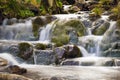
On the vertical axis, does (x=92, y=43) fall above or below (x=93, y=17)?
below

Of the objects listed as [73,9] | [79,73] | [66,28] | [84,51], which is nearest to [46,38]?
[66,28]

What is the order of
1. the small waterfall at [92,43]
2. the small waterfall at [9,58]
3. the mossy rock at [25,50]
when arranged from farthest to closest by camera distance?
the small waterfall at [92,43] < the mossy rock at [25,50] < the small waterfall at [9,58]

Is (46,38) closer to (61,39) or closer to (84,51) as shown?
(61,39)

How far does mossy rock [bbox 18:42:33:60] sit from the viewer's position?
15.0 metres

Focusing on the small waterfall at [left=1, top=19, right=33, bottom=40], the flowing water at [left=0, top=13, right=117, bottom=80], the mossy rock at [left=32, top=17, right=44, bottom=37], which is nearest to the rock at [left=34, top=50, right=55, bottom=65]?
the flowing water at [left=0, top=13, right=117, bottom=80]

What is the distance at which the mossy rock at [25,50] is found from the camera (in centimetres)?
1496

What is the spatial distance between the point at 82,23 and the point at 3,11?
5.17 meters

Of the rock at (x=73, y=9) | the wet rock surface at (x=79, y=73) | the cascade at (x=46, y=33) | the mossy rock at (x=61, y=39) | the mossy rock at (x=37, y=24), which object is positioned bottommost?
the wet rock surface at (x=79, y=73)

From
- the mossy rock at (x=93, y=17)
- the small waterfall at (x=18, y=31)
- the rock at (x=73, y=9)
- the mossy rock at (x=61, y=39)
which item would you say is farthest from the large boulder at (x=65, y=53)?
the rock at (x=73, y=9)

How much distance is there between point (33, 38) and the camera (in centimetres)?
1855

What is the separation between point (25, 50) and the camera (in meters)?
15.1

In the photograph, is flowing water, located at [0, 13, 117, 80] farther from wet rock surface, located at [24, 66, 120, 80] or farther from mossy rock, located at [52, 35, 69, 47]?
mossy rock, located at [52, 35, 69, 47]

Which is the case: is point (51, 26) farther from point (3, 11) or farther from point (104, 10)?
point (104, 10)

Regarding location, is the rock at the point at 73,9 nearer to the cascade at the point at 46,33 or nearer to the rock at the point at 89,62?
the cascade at the point at 46,33
